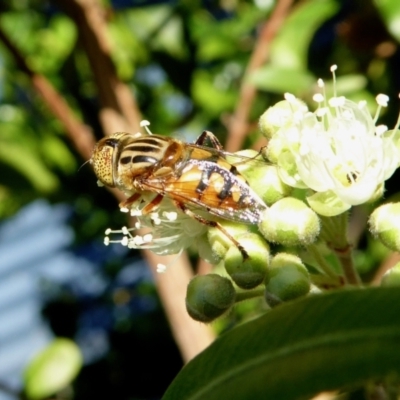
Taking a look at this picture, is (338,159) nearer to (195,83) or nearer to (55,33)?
(195,83)

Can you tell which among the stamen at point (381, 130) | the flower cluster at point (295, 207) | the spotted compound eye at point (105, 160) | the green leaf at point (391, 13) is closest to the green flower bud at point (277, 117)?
the flower cluster at point (295, 207)

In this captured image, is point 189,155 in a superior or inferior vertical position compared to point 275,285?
superior

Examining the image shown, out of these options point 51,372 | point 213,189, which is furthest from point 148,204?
point 51,372

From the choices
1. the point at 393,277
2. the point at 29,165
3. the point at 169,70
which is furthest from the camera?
the point at 169,70

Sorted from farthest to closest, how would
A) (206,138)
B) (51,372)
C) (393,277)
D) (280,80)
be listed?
(51,372), (280,80), (206,138), (393,277)

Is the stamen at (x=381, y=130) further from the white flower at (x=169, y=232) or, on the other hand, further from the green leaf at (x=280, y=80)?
the green leaf at (x=280, y=80)

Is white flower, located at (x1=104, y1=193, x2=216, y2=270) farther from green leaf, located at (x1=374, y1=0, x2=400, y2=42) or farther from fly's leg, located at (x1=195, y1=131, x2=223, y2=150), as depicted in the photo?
green leaf, located at (x1=374, y1=0, x2=400, y2=42)

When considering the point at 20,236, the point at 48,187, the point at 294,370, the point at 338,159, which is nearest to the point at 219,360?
the point at 294,370

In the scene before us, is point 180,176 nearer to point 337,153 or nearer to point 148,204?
point 148,204
